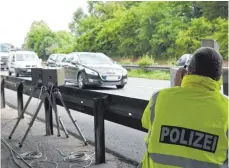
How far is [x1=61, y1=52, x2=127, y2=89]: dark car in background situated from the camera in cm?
1415

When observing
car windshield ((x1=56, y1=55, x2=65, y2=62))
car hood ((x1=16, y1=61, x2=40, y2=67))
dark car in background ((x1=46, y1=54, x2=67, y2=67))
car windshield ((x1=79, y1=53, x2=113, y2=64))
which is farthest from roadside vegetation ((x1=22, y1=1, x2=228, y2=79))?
car windshield ((x1=79, y1=53, x2=113, y2=64))

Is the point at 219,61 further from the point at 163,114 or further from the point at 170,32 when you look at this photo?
the point at 170,32

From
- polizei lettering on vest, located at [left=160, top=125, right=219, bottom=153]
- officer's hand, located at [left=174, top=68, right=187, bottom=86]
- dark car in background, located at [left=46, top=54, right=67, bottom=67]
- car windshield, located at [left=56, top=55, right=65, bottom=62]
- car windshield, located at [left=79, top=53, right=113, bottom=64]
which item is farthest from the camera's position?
dark car in background, located at [left=46, top=54, right=67, bottom=67]

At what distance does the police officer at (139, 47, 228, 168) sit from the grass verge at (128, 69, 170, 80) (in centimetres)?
1552

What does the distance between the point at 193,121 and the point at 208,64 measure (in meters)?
0.34

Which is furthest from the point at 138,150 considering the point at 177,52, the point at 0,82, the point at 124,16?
the point at 124,16

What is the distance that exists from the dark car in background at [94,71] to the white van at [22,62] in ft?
23.1

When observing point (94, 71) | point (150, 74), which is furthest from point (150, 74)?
point (94, 71)

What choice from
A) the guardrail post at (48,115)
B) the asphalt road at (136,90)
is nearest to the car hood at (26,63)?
the asphalt road at (136,90)

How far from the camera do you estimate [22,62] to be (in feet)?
75.7

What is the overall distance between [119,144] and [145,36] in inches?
789

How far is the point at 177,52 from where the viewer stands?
2091 centimetres

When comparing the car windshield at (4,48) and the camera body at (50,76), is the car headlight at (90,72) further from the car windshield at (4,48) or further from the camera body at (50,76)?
the car windshield at (4,48)

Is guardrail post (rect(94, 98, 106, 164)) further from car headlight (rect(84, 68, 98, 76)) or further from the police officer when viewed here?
car headlight (rect(84, 68, 98, 76))
